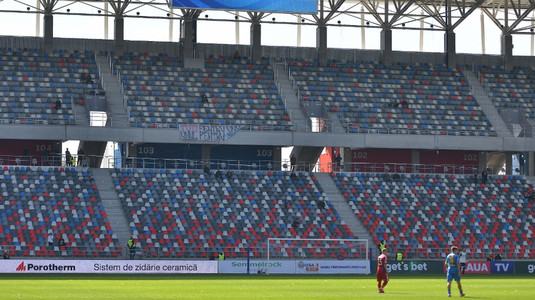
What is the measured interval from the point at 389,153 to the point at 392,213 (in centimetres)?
863

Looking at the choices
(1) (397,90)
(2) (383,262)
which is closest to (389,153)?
(1) (397,90)

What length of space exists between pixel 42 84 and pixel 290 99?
1560 centimetres

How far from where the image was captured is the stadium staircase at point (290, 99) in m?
70.8

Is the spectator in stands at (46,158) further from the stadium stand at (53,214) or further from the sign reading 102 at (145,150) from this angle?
the sign reading 102 at (145,150)

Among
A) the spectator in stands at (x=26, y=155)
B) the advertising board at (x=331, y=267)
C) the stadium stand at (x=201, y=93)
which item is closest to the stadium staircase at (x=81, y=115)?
the stadium stand at (x=201, y=93)

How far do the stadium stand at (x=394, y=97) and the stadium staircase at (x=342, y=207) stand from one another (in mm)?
3917

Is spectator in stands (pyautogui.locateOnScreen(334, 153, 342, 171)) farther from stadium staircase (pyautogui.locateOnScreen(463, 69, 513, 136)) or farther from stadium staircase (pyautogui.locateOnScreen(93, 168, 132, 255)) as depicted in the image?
stadium staircase (pyautogui.locateOnScreen(93, 168, 132, 255))

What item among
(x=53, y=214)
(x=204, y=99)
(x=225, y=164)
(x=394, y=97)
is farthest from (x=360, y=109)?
(x=53, y=214)

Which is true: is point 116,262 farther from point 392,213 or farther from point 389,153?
point 389,153

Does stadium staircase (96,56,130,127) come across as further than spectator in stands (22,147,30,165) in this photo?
No

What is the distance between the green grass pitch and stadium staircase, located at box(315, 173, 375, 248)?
9162 millimetres

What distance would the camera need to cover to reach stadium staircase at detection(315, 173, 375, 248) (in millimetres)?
64500

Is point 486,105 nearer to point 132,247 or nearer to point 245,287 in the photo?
point 132,247

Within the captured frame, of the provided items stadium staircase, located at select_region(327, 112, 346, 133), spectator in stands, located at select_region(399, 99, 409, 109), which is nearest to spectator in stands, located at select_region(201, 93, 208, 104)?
stadium staircase, located at select_region(327, 112, 346, 133)
